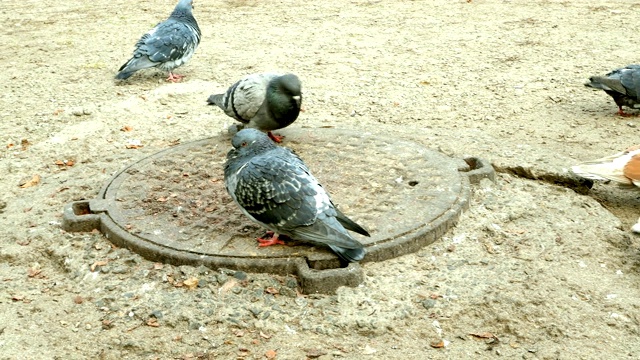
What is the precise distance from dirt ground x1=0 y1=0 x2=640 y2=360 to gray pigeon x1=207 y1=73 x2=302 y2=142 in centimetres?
53

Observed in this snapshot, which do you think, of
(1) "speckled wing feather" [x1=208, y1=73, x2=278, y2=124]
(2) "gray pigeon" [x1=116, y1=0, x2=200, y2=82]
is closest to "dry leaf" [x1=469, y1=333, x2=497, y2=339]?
(1) "speckled wing feather" [x1=208, y1=73, x2=278, y2=124]

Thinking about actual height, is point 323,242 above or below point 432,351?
above

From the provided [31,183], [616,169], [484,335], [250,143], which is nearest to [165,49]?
[31,183]

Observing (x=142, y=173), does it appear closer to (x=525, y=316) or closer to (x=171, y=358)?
(x=171, y=358)

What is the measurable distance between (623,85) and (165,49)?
395 cm

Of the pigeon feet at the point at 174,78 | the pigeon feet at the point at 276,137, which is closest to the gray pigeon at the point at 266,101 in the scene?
the pigeon feet at the point at 276,137

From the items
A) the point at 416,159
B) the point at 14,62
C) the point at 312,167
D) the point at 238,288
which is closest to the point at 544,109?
the point at 416,159

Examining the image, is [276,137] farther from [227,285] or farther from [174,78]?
[174,78]

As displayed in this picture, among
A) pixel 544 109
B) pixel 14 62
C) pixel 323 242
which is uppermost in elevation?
pixel 323 242

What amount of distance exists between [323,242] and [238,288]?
17.8 inches

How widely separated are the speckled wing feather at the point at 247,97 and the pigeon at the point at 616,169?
2.08 m

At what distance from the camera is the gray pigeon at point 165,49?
6.93m

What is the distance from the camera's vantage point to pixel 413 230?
3789mm

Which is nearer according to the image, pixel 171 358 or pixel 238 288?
pixel 171 358
